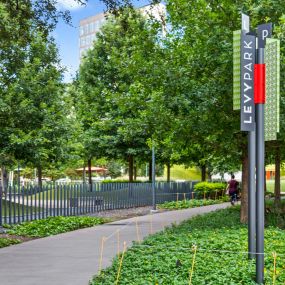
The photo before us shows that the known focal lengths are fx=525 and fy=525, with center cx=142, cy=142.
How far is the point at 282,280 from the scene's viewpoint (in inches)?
311

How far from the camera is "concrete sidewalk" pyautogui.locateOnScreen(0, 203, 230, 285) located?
9344 mm

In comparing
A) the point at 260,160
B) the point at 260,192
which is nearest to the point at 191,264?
the point at 260,192

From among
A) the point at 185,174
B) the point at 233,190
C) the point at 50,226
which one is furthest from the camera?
the point at 185,174

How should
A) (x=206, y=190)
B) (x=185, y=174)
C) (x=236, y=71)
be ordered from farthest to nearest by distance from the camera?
1. (x=185, y=174)
2. (x=206, y=190)
3. (x=236, y=71)

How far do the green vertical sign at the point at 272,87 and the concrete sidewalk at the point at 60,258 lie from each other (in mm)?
3996

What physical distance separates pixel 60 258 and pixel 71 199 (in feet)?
33.3

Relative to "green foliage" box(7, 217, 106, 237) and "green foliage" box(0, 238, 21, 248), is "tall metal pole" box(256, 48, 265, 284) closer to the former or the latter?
"green foliage" box(0, 238, 21, 248)

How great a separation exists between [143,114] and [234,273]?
8346 millimetres

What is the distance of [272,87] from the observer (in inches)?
312

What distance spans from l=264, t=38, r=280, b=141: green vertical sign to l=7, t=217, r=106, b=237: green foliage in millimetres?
9464

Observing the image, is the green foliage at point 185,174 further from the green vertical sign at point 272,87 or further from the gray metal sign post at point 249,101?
the green vertical sign at point 272,87

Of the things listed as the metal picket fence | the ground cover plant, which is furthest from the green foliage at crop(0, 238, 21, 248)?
the ground cover plant

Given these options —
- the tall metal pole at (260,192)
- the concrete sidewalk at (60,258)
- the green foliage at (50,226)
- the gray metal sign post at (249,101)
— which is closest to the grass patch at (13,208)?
the green foliage at (50,226)

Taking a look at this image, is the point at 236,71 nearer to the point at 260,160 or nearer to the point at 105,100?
the point at 260,160
